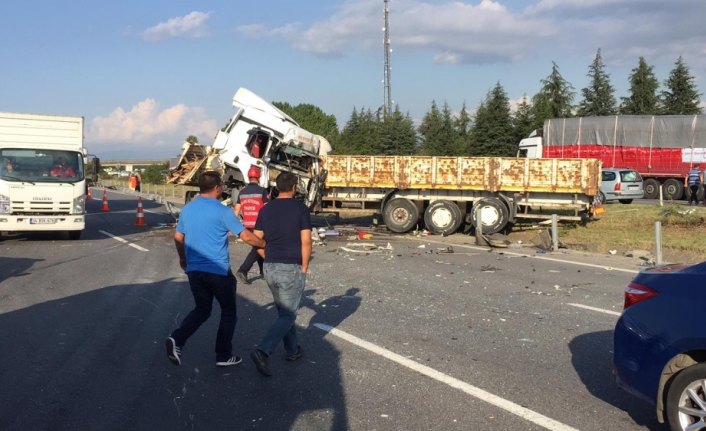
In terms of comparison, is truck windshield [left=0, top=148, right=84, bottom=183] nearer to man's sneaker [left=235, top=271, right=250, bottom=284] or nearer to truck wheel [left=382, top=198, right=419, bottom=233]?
man's sneaker [left=235, top=271, right=250, bottom=284]

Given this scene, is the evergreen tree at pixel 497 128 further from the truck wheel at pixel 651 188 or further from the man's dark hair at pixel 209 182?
the man's dark hair at pixel 209 182

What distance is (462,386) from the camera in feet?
18.3

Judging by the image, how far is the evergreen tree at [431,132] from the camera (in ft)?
156

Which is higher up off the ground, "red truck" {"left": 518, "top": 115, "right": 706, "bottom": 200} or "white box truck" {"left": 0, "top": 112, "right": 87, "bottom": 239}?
"red truck" {"left": 518, "top": 115, "right": 706, "bottom": 200}

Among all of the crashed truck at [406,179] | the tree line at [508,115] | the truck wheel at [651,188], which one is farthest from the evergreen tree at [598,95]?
the crashed truck at [406,179]

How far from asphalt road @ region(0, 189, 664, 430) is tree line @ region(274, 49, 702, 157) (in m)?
31.7

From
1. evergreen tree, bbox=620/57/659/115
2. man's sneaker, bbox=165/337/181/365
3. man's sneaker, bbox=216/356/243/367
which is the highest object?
evergreen tree, bbox=620/57/659/115

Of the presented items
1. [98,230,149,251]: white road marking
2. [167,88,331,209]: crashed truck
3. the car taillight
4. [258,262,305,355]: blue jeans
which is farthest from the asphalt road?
[167,88,331,209]: crashed truck

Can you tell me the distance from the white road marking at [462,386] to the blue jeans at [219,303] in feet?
4.85

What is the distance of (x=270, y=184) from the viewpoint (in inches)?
699

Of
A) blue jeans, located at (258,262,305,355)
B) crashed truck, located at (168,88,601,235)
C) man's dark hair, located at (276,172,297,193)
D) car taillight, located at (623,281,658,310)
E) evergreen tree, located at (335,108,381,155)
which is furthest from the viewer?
evergreen tree, located at (335,108,381,155)

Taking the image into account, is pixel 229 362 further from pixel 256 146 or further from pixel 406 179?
pixel 406 179

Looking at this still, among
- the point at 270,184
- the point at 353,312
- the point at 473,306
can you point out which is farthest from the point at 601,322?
the point at 270,184

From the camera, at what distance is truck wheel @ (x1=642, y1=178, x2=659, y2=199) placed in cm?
3291
